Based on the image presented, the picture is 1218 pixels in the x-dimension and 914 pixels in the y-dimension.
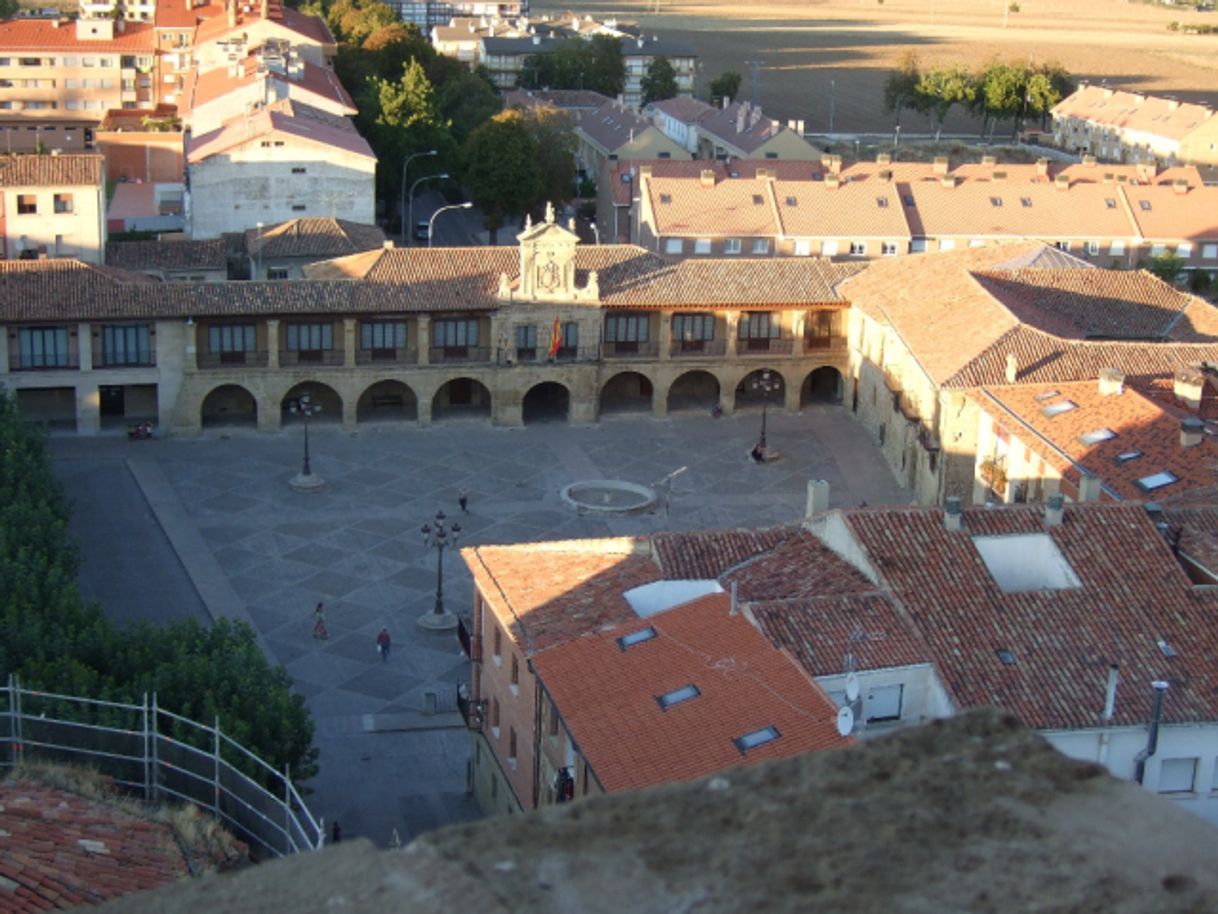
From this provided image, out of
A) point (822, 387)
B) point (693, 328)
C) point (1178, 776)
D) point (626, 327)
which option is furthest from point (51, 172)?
point (1178, 776)

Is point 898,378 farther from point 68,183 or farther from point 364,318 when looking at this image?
point 68,183

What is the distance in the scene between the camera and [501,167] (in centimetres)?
9581

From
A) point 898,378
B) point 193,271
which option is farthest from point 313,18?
point 898,378

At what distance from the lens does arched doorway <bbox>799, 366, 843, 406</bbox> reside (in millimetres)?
73375

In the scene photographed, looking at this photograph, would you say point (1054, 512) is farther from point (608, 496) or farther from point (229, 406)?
point (229, 406)

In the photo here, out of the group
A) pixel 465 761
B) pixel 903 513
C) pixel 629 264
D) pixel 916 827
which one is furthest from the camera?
pixel 629 264

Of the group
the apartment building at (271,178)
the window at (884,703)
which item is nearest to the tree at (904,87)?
the apartment building at (271,178)

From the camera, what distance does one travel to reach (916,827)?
11758 mm

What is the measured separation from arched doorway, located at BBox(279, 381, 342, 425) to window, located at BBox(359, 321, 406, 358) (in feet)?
7.60

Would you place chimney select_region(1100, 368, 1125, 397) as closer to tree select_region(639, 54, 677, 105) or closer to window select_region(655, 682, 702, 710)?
window select_region(655, 682, 702, 710)

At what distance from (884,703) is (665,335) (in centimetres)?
3792

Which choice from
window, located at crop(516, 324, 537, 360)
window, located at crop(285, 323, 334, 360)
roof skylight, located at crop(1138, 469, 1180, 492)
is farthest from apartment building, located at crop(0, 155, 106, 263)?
roof skylight, located at crop(1138, 469, 1180, 492)

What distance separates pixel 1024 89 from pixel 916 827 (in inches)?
5412

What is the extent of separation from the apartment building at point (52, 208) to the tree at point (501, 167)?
85.3ft
